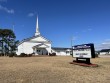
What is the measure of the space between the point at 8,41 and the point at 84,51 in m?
56.0

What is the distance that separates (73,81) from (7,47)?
219 ft

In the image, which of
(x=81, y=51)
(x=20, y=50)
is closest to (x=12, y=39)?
(x=20, y=50)

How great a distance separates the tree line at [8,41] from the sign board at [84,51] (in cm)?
5232

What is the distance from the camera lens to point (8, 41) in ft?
244

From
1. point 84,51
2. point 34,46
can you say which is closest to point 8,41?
point 34,46

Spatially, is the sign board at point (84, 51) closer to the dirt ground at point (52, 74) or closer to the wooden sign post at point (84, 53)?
the wooden sign post at point (84, 53)

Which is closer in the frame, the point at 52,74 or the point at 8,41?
the point at 52,74

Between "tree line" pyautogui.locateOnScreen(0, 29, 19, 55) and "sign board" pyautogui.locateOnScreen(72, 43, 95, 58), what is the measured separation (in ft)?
172

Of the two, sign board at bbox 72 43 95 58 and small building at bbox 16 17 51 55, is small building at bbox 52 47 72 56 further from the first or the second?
sign board at bbox 72 43 95 58

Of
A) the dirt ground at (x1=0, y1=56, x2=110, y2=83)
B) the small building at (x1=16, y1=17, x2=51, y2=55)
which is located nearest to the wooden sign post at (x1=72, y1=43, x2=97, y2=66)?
the dirt ground at (x1=0, y1=56, x2=110, y2=83)

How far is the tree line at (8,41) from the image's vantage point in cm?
7269

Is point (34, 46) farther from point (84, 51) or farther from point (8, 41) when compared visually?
point (84, 51)

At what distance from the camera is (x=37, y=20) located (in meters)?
75.9

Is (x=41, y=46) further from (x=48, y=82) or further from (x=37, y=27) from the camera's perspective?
(x=48, y=82)
